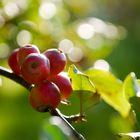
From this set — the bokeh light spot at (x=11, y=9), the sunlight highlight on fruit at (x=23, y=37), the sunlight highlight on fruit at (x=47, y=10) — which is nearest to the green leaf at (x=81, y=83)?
the sunlight highlight on fruit at (x=23, y=37)

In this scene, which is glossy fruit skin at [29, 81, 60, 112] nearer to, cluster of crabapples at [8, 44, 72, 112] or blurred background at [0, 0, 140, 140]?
cluster of crabapples at [8, 44, 72, 112]

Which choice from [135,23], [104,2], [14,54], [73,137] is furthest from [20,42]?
[104,2]

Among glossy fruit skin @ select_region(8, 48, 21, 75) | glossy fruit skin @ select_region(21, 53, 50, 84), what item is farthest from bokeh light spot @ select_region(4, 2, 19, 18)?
glossy fruit skin @ select_region(21, 53, 50, 84)

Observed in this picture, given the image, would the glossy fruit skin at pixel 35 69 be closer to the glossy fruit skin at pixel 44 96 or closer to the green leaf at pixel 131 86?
the glossy fruit skin at pixel 44 96

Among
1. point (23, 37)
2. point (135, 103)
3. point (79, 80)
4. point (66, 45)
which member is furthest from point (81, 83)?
point (66, 45)

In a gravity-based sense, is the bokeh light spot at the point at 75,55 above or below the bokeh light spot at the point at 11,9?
below

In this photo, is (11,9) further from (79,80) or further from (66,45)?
(79,80)

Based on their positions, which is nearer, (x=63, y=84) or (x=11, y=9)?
(x=63, y=84)
